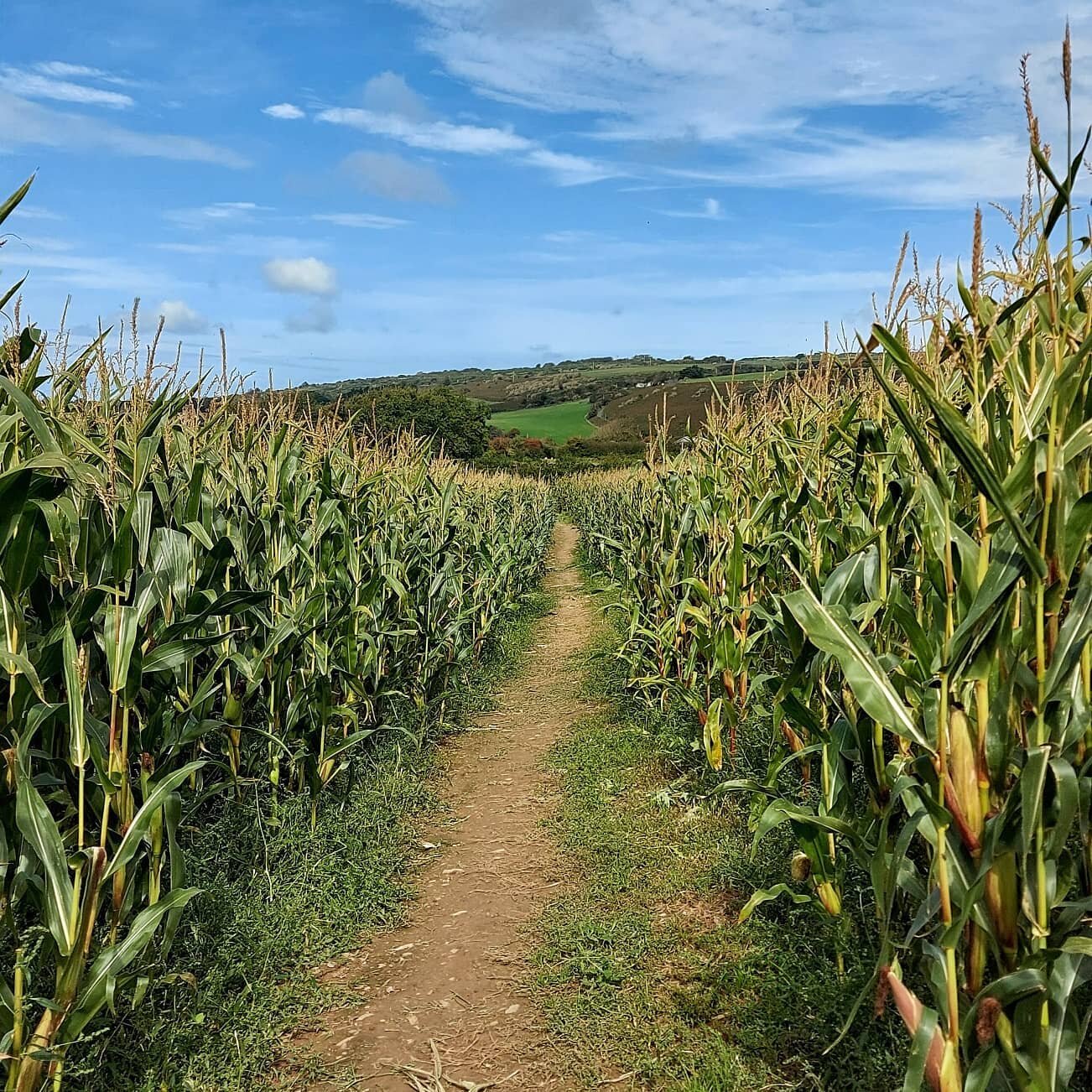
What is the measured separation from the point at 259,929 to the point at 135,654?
66.6 inches

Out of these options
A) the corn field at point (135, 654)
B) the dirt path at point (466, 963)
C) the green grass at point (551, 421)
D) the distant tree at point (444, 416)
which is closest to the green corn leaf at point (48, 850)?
the corn field at point (135, 654)

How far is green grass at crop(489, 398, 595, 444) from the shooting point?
63.0m

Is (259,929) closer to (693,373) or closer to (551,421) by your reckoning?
(693,373)

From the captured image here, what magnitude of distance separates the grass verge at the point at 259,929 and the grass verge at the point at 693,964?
1.01 m

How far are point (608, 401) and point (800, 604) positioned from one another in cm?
7255

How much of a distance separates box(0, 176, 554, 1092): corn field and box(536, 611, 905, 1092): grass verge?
1.62 meters

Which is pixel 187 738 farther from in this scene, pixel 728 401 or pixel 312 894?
pixel 728 401

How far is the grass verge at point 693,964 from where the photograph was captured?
2.96m

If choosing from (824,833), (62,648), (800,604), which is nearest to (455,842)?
(824,833)

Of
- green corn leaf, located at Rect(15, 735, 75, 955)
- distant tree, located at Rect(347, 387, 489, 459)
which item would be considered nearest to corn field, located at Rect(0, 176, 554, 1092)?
green corn leaf, located at Rect(15, 735, 75, 955)

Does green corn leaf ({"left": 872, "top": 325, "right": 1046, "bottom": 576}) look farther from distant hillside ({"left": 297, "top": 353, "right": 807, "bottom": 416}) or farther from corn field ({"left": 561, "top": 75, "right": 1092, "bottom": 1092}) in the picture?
distant hillside ({"left": 297, "top": 353, "right": 807, "bottom": 416})

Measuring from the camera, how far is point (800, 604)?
233 centimetres

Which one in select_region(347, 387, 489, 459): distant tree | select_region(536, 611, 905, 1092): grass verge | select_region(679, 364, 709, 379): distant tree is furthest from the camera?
select_region(679, 364, 709, 379): distant tree

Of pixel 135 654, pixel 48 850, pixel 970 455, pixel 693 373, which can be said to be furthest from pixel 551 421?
pixel 970 455
